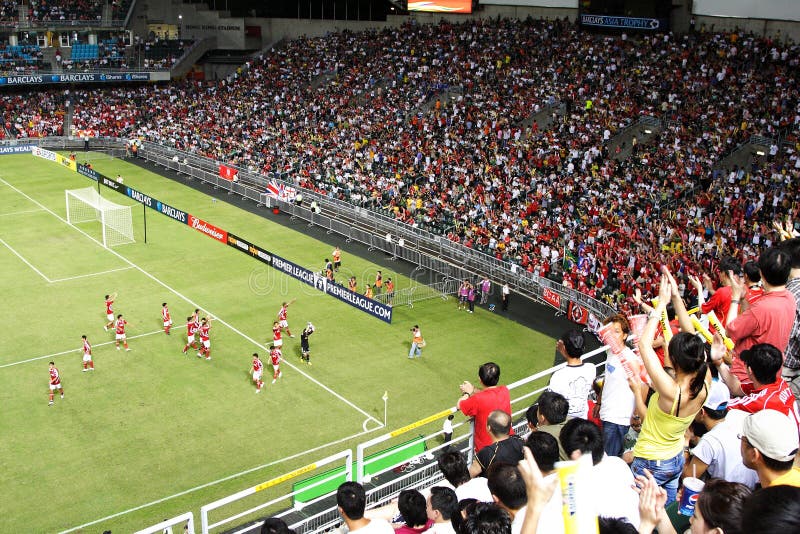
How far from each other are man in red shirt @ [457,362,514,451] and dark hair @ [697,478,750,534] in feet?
13.8

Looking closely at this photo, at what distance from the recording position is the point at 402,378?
24891 millimetres

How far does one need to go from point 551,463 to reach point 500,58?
45.3m

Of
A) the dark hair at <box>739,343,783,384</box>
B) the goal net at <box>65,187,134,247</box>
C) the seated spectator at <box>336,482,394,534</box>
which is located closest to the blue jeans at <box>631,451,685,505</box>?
the dark hair at <box>739,343,783,384</box>

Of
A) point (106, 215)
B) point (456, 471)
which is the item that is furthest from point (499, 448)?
point (106, 215)

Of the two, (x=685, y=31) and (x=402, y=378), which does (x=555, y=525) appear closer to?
(x=402, y=378)

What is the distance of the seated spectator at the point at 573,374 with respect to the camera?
8758mm

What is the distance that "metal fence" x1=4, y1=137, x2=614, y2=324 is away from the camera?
3059 centimetres

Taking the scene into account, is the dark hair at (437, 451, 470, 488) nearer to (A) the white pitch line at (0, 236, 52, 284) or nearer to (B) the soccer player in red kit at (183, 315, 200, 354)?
(B) the soccer player in red kit at (183, 315, 200, 354)

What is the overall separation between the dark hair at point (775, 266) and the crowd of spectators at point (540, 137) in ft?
58.0

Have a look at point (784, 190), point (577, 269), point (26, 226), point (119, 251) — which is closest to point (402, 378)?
point (577, 269)

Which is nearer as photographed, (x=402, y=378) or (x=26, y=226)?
(x=402, y=378)

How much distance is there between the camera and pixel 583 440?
20.6ft

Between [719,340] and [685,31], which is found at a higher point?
[685,31]

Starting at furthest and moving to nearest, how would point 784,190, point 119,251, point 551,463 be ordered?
point 119,251
point 784,190
point 551,463
